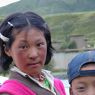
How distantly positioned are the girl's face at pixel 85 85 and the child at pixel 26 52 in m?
0.19

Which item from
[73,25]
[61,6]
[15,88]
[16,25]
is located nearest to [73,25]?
[73,25]

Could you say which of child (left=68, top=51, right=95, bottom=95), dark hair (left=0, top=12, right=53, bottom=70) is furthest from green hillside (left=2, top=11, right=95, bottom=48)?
child (left=68, top=51, right=95, bottom=95)

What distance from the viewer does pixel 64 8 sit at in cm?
9731

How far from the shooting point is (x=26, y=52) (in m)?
1.86

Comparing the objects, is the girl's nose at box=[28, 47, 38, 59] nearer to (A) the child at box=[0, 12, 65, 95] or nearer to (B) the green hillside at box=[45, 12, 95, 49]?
(A) the child at box=[0, 12, 65, 95]

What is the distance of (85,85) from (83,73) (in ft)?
0.18

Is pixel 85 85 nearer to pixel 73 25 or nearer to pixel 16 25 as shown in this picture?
pixel 16 25

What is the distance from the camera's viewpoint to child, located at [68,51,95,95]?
1.73 m

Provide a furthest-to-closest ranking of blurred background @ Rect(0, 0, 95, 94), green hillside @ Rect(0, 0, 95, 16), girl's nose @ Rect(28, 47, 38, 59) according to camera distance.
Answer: green hillside @ Rect(0, 0, 95, 16), blurred background @ Rect(0, 0, 95, 94), girl's nose @ Rect(28, 47, 38, 59)

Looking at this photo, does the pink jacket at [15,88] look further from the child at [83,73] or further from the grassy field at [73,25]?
the grassy field at [73,25]

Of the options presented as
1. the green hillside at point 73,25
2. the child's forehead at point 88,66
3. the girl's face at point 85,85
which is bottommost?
the green hillside at point 73,25

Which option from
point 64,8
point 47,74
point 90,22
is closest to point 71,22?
point 90,22

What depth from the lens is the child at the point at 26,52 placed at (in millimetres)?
1854

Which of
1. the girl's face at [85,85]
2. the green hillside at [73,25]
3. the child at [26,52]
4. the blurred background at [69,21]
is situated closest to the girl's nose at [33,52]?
the child at [26,52]
